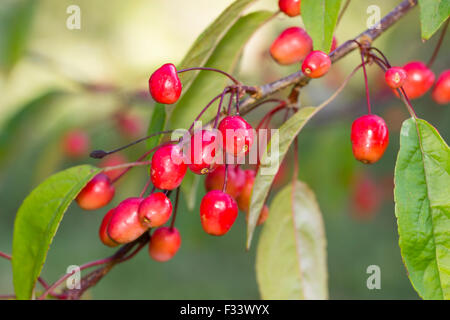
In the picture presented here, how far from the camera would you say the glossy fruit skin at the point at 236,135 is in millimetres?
858

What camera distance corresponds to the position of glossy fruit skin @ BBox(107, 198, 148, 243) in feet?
3.18

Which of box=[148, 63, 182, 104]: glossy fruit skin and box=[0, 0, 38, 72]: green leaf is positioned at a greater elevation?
box=[0, 0, 38, 72]: green leaf

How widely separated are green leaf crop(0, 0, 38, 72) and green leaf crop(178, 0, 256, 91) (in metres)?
1.12

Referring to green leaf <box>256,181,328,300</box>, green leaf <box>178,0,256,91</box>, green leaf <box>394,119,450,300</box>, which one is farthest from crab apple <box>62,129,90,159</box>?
green leaf <box>394,119,450,300</box>

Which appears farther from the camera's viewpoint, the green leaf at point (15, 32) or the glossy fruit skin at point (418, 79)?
the green leaf at point (15, 32)

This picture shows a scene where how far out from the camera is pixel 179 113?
44.9 inches

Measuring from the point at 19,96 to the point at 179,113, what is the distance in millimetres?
3752

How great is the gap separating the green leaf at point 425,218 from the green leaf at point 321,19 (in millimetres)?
232

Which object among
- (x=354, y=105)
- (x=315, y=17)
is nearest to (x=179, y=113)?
(x=315, y=17)

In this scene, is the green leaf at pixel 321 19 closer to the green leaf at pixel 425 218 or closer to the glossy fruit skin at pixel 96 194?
the green leaf at pixel 425 218

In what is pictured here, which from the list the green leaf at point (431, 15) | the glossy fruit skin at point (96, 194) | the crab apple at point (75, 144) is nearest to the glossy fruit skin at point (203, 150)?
the glossy fruit skin at point (96, 194)

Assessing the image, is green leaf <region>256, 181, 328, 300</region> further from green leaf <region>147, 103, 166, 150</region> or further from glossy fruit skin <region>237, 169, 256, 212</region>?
green leaf <region>147, 103, 166, 150</region>
